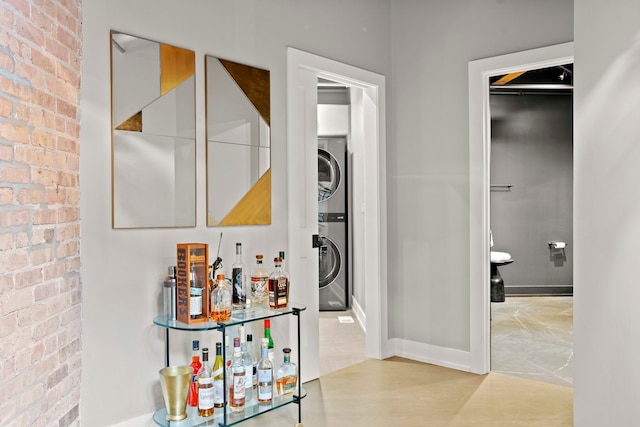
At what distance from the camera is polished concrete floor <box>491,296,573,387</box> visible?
385cm

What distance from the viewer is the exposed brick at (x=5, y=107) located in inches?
70.8

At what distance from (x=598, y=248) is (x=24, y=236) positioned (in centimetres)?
235

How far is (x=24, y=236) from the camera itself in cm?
197

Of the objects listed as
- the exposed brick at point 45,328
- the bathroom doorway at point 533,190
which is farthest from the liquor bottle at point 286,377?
the bathroom doorway at point 533,190

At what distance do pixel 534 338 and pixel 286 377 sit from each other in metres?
2.88

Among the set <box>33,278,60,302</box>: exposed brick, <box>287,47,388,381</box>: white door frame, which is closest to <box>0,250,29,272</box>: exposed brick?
<box>33,278,60,302</box>: exposed brick

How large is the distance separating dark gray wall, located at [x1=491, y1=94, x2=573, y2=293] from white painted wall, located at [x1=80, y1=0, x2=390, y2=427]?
14.6 feet

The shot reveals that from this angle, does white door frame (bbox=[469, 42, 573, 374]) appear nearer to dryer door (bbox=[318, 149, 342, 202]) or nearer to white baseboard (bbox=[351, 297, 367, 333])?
white baseboard (bbox=[351, 297, 367, 333])

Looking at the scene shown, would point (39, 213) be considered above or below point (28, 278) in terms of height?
above

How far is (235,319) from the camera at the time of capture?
2.62 m

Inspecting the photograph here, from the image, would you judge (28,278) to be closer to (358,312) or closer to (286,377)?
(286,377)

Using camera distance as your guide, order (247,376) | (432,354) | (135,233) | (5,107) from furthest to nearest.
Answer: (432,354) < (247,376) < (135,233) < (5,107)

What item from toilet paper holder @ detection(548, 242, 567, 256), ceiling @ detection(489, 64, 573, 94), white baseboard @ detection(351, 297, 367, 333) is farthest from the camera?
toilet paper holder @ detection(548, 242, 567, 256)

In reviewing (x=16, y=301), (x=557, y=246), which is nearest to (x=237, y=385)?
(x=16, y=301)
